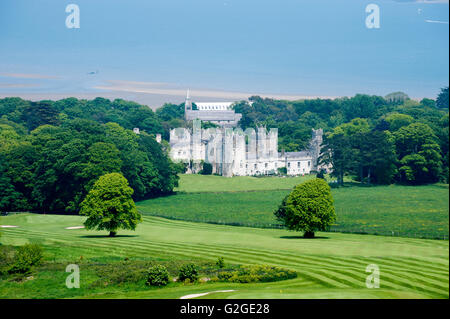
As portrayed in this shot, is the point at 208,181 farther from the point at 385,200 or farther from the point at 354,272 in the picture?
the point at 354,272

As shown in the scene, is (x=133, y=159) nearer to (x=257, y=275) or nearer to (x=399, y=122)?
(x=399, y=122)

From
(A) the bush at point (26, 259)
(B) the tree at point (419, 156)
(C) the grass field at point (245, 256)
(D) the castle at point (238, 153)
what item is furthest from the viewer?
(D) the castle at point (238, 153)

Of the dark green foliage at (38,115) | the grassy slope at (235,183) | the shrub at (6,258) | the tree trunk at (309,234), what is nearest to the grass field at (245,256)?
the tree trunk at (309,234)

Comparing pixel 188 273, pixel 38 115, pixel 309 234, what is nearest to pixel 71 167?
pixel 309 234

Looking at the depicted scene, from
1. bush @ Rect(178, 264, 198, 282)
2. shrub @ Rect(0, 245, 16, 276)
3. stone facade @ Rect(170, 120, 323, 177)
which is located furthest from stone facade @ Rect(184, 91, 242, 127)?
bush @ Rect(178, 264, 198, 282)

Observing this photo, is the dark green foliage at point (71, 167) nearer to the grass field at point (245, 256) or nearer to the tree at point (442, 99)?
the grass field at point (245, 256)
